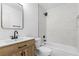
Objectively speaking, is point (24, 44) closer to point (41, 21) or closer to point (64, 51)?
point (64, 51)

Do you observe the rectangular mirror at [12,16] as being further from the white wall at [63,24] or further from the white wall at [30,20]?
the white wall at [63,24]

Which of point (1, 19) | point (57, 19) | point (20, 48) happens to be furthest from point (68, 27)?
point (1, 19)

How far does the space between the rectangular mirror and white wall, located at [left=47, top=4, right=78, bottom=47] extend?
4.12 ft

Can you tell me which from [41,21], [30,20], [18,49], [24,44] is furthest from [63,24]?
[18,49]

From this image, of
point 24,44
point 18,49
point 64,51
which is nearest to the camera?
point 18,49

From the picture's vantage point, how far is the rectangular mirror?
2.00 metres

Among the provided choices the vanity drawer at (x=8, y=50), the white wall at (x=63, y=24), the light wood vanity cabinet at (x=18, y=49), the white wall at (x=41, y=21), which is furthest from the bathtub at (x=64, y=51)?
the vanity drawer at (x=8, y=50)

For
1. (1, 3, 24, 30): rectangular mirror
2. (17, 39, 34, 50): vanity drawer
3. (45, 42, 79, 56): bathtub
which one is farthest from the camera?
(45, 42, 79, 56): bathtub

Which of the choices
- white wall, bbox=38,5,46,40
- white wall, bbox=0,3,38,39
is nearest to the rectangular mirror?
white wall, bbox=0,3,38,39

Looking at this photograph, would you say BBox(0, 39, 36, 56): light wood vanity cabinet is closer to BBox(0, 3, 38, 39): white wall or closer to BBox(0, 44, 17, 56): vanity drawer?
BBox(0, 44, 17, 56): vanity drawer

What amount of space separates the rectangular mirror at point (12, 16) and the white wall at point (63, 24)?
49.4 inches

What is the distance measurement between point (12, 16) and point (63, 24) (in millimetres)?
1729

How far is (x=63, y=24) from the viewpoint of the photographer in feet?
9.74

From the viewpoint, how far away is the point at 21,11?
102 inches
